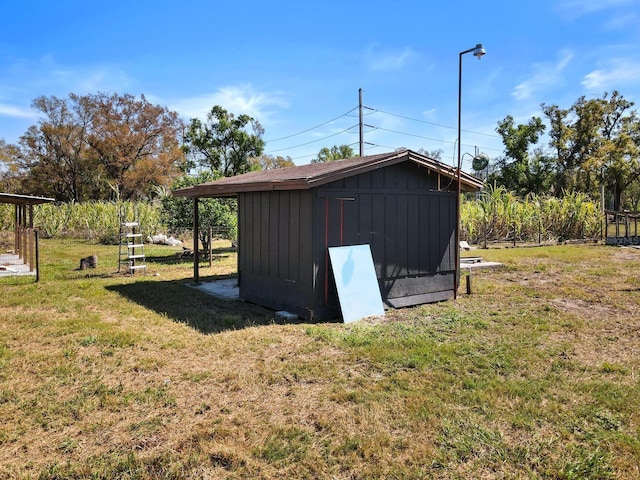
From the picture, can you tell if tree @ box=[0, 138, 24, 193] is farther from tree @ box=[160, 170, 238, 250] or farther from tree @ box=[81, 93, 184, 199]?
tree @ box=[160, 170, 238, 250]

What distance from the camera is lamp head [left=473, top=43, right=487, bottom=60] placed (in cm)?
643

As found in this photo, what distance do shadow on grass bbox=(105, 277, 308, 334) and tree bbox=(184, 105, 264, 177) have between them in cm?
1132

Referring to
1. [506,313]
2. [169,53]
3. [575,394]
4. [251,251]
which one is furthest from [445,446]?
[169,53]

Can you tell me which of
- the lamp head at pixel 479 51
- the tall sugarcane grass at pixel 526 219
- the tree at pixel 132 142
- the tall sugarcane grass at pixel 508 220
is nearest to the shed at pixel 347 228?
the lamp head at pixel 479 51

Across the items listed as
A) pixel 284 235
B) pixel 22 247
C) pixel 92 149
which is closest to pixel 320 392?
pixel 284 235

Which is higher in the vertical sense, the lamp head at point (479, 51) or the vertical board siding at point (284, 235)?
the lamp head at point (479, 51)

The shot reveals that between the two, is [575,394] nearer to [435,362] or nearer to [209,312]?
[435,362]

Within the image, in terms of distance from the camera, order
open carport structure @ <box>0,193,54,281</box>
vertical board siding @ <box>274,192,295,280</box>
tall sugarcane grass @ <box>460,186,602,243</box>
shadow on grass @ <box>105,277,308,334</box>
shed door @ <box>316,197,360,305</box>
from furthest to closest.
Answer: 1. tall sugarcane grass @ <box>460,186,602,243</box>
2. open carport structure @ <box>0,193,54,281</box>
3. vertical board siding @ <box>274,192,295,280</box>
4. shed door @ <box>316,197,360,305</box>
5. shadow on grass @ <box>105,277,308,334</box>

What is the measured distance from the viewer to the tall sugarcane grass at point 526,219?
55.2 feet

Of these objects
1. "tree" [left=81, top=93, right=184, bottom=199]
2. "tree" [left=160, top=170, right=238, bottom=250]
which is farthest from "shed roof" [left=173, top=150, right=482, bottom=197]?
"tree" [left=81, top=93, right=184, bottom=199]

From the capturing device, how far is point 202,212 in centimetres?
1218

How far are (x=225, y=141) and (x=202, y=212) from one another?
8.17 m

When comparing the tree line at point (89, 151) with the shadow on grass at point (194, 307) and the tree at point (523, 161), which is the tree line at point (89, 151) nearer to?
the tree at point (523, 161)

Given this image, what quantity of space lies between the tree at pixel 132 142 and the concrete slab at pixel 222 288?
2287 centimetres
